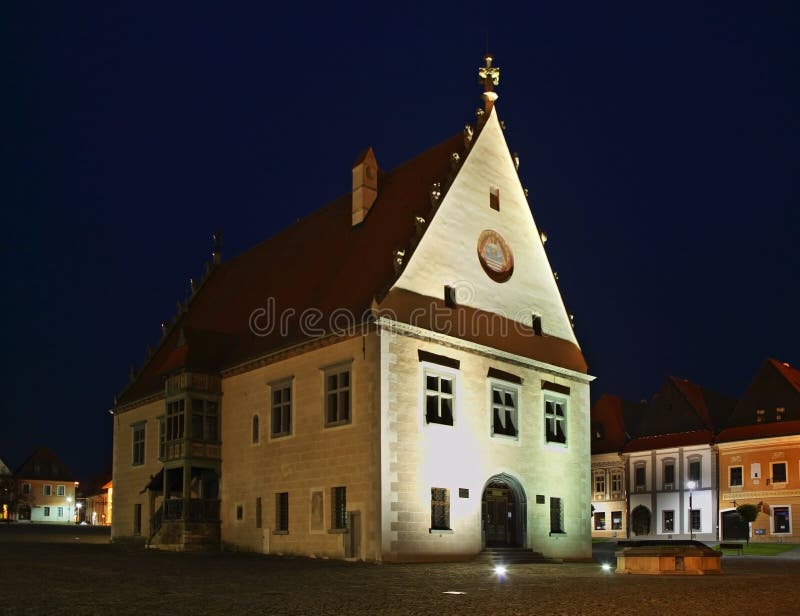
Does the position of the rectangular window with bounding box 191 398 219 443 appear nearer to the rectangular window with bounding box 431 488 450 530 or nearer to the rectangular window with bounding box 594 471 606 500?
the rectangular window with bounding box 431 488 450 530

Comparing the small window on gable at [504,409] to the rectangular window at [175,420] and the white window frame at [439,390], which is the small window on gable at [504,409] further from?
the rectangular window at [175,420]

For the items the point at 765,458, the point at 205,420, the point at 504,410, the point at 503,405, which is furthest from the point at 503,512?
the point at 765,458

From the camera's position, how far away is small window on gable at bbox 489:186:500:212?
34.3 metres

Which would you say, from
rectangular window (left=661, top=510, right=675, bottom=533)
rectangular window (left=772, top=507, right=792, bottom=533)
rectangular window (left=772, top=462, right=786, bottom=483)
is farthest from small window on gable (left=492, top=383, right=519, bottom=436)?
rectangular window (left=661, top=510, right=675, bottom=533)

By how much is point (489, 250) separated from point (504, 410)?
19.0ft

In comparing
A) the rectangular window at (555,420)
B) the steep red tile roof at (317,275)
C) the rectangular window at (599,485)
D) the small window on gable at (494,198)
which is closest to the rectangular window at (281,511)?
the steep red tile roof at (317,275)

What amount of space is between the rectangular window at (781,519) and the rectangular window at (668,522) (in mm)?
7669

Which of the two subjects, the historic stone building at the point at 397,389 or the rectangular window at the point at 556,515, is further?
the rectangular window at the point at 556,515

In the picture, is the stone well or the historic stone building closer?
the stone well

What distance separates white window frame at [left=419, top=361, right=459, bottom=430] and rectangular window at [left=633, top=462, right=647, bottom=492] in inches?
1508

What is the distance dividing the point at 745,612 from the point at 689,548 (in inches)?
321

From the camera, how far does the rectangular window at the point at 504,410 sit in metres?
32.5

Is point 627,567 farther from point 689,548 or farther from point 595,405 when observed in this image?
point 595,405

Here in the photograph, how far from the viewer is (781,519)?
184 ft
